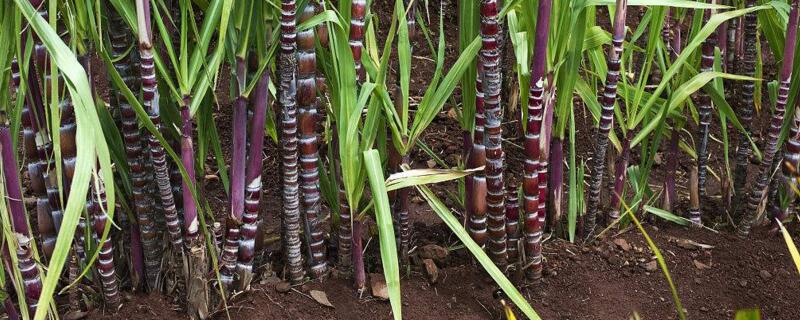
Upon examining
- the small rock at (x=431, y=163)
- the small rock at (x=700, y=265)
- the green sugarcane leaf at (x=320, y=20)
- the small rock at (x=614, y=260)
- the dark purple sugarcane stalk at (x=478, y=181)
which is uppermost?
the green sugarcane leaf at (x=320, y=20)

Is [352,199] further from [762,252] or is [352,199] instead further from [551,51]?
[762,252]

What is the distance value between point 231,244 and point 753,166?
1519 mm

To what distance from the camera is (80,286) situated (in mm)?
1751

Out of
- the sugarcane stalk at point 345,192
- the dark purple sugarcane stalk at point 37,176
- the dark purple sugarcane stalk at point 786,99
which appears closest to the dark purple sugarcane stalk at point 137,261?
the dark purple sugarcane stalk at point 37,176

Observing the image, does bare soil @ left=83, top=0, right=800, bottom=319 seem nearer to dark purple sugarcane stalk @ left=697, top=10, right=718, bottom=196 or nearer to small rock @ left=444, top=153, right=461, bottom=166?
dark purple sugarcane stalk @ left=697, top=10, right=718, bottom=196

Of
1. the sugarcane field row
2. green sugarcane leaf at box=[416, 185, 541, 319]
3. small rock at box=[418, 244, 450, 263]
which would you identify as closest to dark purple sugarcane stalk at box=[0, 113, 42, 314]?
the sugarcane field row

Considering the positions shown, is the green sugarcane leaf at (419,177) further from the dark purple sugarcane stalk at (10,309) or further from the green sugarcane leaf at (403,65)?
the dark purple sugarcane stalk at (10,309)

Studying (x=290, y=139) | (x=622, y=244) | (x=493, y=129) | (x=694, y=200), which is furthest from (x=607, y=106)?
(x=290, y=139)

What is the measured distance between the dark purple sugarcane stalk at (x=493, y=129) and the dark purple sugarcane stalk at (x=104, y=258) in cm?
65

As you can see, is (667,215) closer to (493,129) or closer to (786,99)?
(786,99)

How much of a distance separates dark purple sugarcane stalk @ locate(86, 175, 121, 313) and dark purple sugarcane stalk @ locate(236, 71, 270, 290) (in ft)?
0.70

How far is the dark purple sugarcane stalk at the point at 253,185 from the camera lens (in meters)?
1.60

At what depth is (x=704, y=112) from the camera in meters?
2.06

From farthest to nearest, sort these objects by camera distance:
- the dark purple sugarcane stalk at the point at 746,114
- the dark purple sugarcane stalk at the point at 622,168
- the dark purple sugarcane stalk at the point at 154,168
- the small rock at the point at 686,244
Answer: the dark purple sugarcane stalk at the point at 746,114
the small rock at the point at 686,244
the dark purple sugarcane stalk at the point at 622,168
the dark purple sugarcane stalk at the point at 154,168
